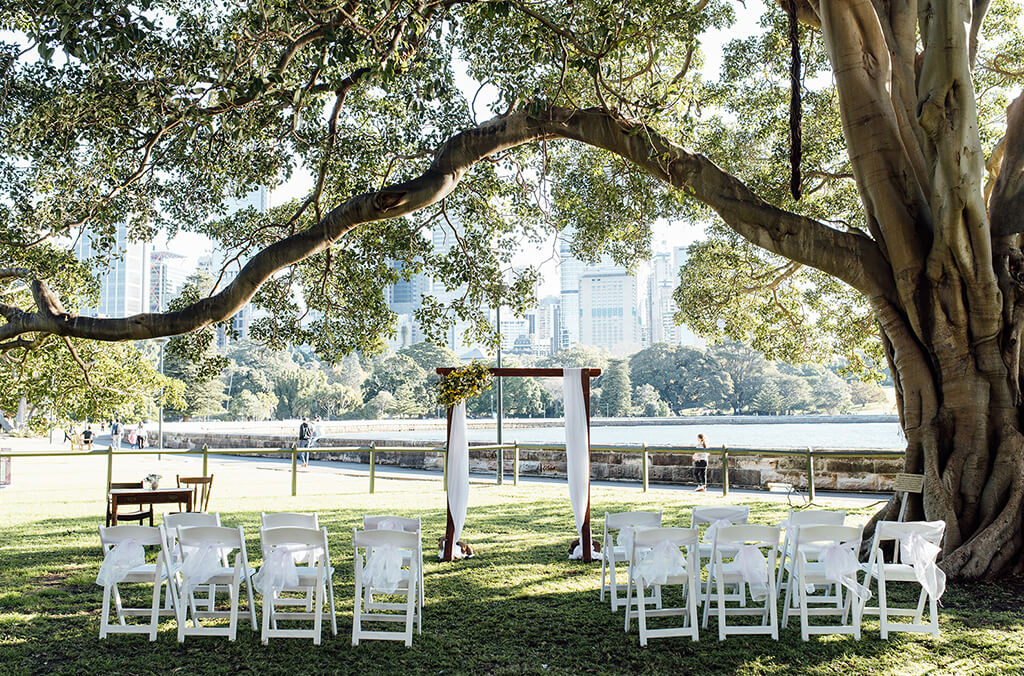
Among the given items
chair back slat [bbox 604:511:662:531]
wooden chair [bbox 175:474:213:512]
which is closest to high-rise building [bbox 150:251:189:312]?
wooden chair [bbox 175:474:213:512]

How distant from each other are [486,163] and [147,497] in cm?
654

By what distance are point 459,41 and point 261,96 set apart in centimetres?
336

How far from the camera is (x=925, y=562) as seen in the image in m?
5.45

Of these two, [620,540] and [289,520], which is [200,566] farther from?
[620,540]

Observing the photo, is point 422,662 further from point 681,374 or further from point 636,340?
point 636,340

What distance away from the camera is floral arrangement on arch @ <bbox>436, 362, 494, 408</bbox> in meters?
8.34

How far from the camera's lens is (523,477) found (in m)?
19.1

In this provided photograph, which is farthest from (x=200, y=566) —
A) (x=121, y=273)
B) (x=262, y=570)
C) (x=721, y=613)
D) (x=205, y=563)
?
(x=121, y=273)

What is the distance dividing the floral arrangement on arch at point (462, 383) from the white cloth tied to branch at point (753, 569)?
142 inches

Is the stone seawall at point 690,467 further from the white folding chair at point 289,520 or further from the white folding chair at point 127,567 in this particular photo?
the white folding chair at point 127,567

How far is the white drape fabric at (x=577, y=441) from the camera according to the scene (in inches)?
332

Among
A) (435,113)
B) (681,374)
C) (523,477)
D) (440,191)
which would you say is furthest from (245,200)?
(681,374)

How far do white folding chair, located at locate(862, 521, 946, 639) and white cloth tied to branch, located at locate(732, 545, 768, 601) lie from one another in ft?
2.35

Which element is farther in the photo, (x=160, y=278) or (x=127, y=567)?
(x=160, y=278)
